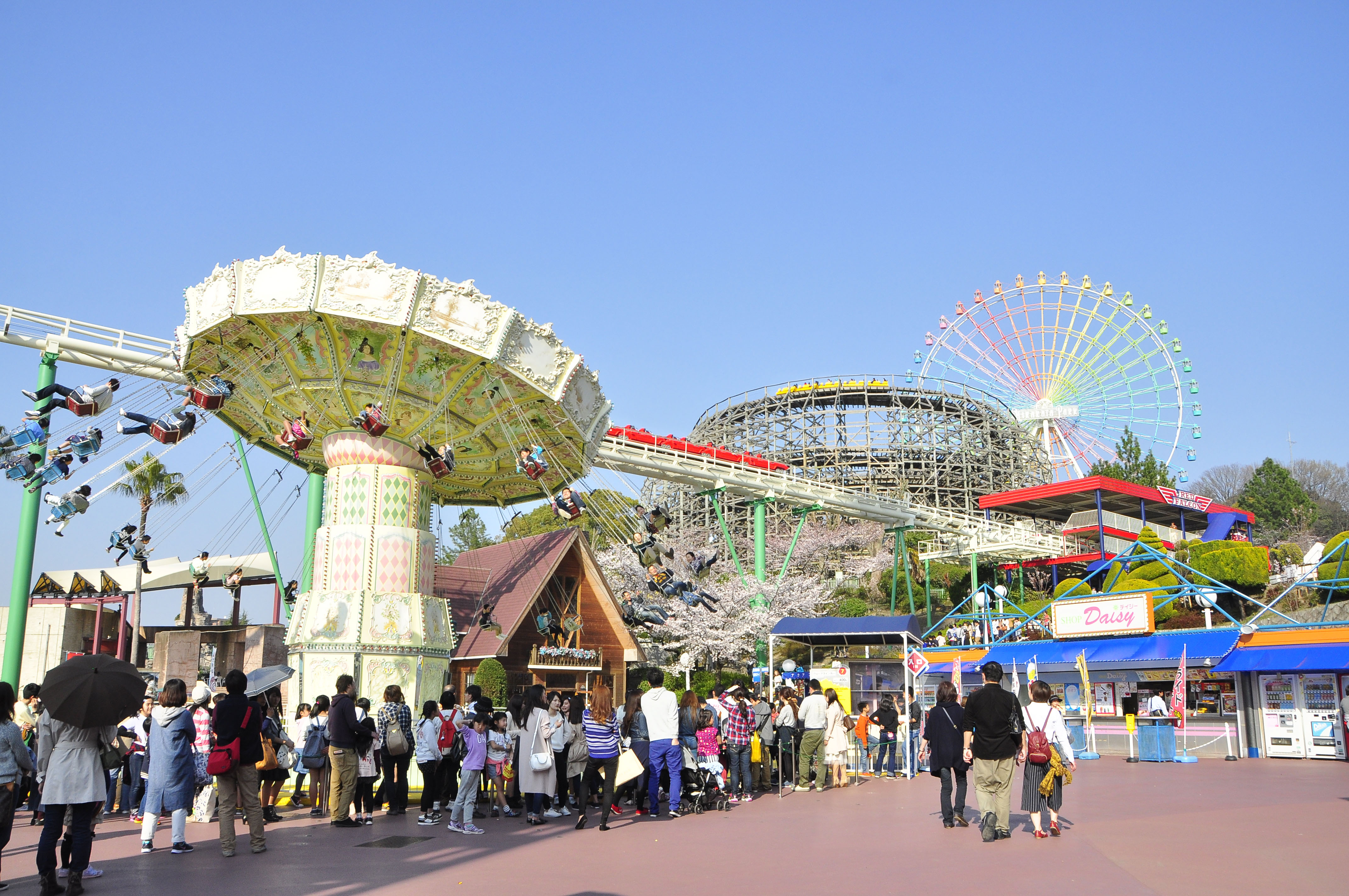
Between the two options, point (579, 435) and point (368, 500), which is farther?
point (579, 435)

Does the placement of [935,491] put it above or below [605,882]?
above

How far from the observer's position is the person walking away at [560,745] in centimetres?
1190

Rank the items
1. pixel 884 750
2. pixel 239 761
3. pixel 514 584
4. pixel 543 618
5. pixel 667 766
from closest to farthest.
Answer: pixel 239 761
pixel 667 766
pixel 884 750
pixel 543 618
pixel 514 584

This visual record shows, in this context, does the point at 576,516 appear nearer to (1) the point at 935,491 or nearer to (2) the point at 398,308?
(2) the point at 398,308

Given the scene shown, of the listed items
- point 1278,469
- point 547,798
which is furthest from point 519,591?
point 1278,469

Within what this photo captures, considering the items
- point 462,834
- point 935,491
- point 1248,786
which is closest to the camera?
point 462,834

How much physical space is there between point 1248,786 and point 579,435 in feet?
39.5

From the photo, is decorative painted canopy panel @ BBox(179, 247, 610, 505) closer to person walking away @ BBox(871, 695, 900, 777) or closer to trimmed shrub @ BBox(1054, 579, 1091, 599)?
person walking away @ BBox(871, 695, 900, 777)

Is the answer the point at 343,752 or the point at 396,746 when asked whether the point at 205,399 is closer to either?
the point at 396,746

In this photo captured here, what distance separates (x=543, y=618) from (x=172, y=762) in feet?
55.9

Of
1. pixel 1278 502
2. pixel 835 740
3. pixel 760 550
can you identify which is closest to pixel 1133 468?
pixel 1278 502

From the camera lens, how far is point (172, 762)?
9086 mm

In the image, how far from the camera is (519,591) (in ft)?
93.0

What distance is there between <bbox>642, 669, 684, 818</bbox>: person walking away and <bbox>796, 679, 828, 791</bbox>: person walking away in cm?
349
